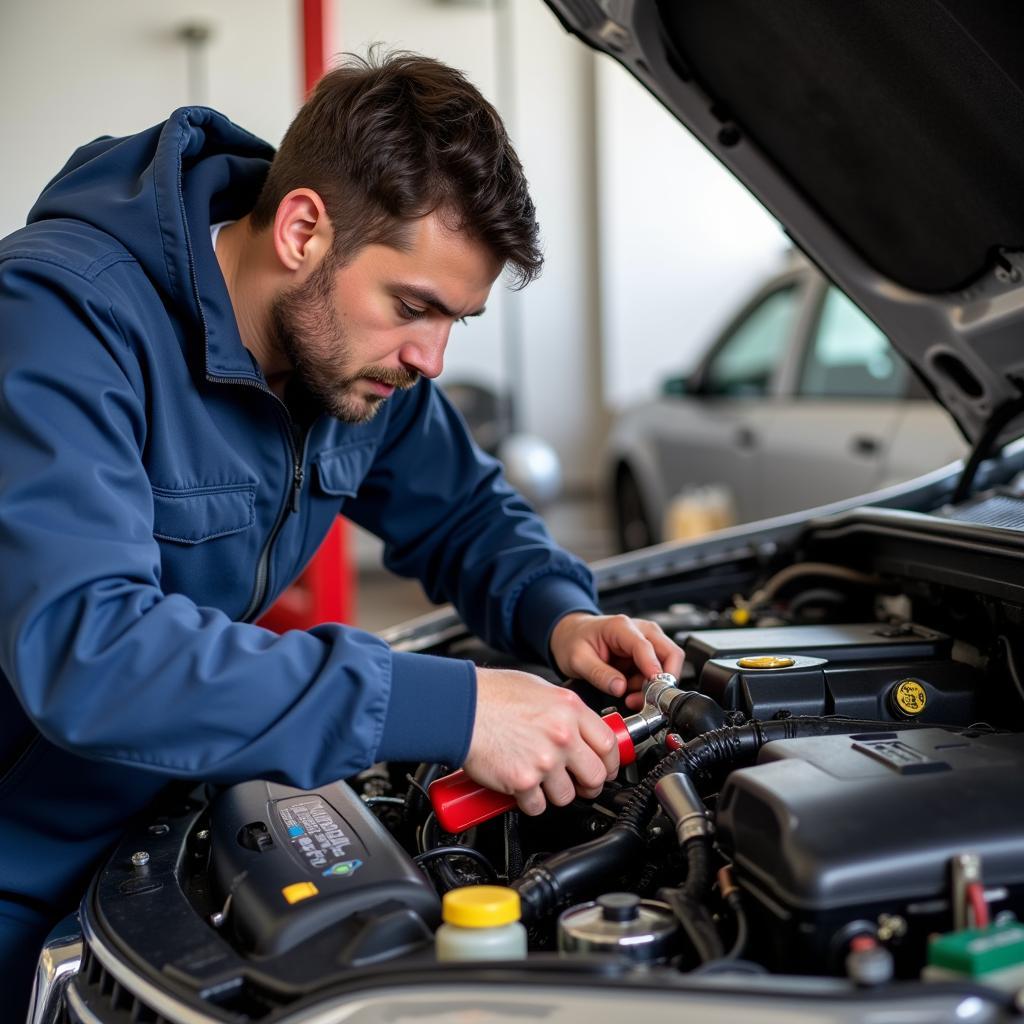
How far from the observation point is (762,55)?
5.36ft

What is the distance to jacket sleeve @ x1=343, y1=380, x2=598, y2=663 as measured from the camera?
183cm

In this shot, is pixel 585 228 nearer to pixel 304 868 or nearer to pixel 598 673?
pixel 598 673

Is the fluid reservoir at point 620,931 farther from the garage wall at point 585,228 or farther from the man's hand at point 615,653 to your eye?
the garage wall at point 585,228

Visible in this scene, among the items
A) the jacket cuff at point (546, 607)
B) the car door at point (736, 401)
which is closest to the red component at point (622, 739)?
the jacket cuff at point (546, 607)

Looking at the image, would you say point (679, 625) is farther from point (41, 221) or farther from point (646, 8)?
point (41, 221)

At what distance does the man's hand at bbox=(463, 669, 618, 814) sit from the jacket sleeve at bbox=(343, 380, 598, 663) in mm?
602

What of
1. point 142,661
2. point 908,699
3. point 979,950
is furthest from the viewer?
point 908,699

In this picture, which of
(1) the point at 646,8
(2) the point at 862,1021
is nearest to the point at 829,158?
(1) the point at 646,8

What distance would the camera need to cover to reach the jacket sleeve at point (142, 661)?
40.9 inches

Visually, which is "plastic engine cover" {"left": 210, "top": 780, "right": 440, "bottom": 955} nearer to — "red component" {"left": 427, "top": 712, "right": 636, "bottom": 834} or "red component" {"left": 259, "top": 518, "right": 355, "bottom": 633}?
"red component" {"left": 427, "top": 712, "right": 636, "bottom": 834}

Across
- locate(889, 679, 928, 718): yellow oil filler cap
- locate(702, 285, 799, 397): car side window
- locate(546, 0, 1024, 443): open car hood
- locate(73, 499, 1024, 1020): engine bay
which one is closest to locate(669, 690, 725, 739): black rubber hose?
locate(73, 499, 1024, 1020): engine bay

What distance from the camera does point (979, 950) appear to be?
2.76ft

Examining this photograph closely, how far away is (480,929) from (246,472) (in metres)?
0.74

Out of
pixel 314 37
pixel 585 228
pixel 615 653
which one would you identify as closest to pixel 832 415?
pixel 314 37
